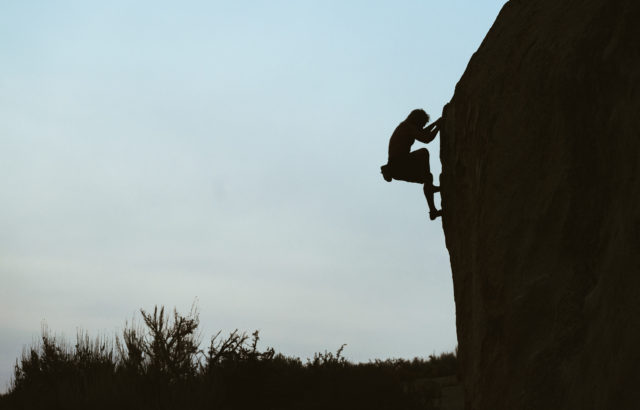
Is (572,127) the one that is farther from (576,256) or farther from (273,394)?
(273,394)

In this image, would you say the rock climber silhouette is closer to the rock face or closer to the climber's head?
the climber's head

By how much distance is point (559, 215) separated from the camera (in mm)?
5145

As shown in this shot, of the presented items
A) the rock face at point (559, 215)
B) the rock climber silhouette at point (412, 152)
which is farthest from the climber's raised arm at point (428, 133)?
the rock face at point (559, 215)

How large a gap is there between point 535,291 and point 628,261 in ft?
2.81

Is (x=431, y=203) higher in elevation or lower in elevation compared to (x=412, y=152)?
lower

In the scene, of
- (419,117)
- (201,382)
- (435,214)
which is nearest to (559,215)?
(435,214)

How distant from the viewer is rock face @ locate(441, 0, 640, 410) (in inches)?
178

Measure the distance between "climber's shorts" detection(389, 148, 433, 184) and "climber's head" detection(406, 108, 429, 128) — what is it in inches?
13.8

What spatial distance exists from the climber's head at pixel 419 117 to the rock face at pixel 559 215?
2555 mm

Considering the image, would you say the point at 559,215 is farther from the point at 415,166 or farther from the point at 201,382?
the point at 201,382

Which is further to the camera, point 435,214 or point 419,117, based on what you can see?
point 419,117

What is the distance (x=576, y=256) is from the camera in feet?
16.3

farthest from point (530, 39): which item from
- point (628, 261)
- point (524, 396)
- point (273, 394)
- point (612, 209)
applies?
point (273, 394)

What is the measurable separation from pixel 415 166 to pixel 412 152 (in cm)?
19
